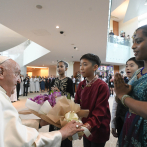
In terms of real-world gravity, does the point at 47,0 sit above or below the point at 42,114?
above

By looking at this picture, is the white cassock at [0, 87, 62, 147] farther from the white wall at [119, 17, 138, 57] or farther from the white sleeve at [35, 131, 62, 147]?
the white wall at [119, 17, 138, 57]

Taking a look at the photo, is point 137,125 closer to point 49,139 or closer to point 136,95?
point 136,95

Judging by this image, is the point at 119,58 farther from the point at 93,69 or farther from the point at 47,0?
the point at 93,69

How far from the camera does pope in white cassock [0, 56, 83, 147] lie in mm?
565

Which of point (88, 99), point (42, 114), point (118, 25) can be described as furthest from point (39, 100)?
point (118, 25)

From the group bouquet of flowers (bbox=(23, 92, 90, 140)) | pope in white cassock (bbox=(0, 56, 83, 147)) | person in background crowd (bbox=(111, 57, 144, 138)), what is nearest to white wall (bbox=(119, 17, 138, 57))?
person in background crowd (bbox=(111, 57, 144, 138))

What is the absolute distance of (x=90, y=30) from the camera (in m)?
4.50

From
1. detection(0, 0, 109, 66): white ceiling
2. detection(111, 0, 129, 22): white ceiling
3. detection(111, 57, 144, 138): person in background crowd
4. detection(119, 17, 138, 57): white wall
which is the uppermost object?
detection(111, 0, 129, 22): white ceiling

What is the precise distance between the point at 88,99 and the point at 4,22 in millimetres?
4149

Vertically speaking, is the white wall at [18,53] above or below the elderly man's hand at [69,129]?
above

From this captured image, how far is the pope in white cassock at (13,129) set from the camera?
565 millimetres

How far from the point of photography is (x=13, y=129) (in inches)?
22.6

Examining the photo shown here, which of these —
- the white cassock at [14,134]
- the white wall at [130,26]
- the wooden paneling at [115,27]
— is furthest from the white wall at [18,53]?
the white wall at [130,26]

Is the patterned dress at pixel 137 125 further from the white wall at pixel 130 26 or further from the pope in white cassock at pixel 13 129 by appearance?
the white wall at pixel 130 26
